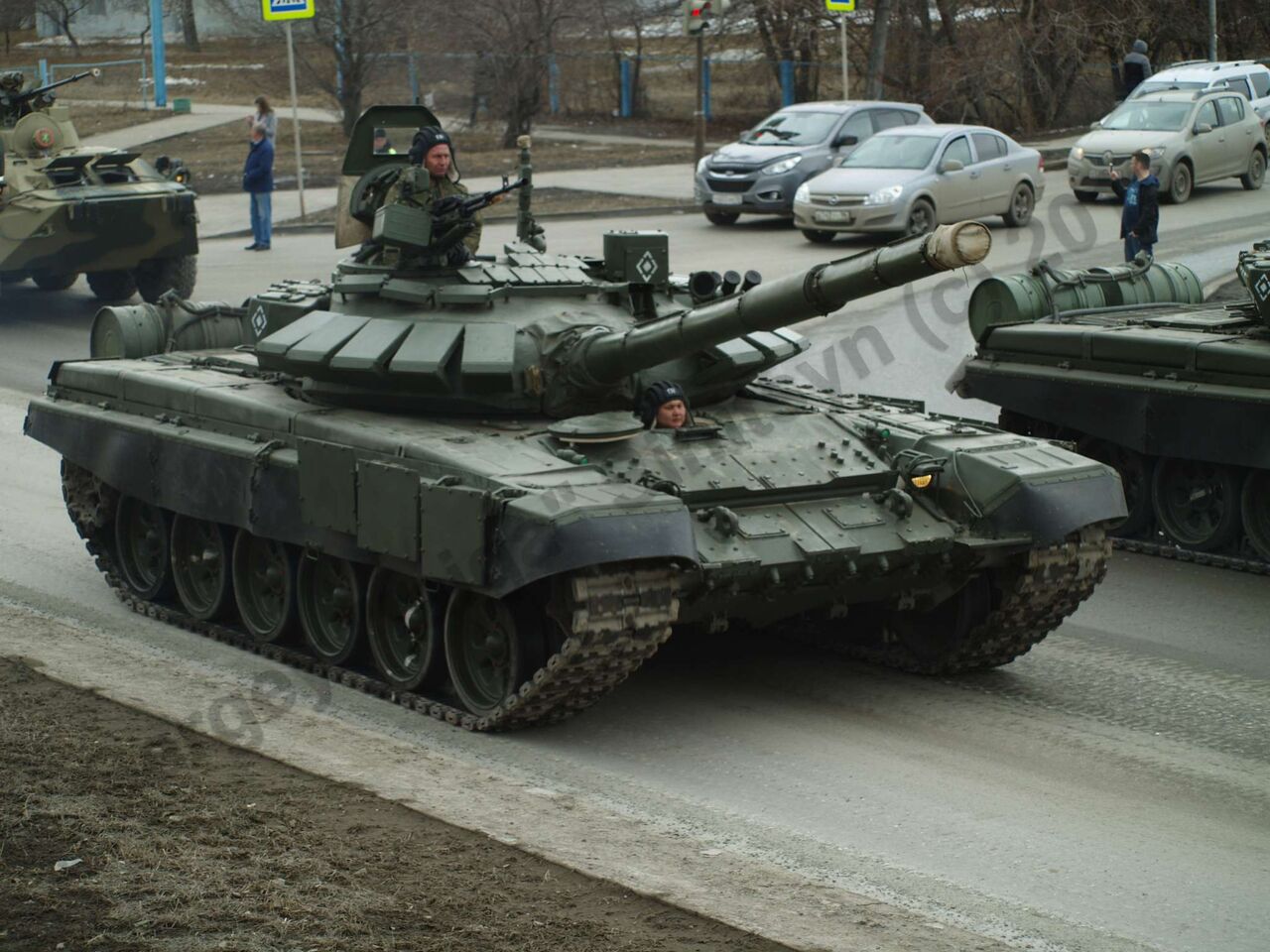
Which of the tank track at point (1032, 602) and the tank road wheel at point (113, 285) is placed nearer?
the tank track at point (1032, 602)

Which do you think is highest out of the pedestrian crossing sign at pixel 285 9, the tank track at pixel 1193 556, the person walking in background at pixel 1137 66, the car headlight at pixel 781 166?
the pedestrian crossing sign at pixel 285 9

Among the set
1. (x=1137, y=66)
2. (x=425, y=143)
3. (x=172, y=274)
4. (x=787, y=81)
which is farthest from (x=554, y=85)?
(x=425, y=143)

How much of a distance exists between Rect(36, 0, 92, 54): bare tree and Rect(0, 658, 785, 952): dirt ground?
→ 41.0 meters

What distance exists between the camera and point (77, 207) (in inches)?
794

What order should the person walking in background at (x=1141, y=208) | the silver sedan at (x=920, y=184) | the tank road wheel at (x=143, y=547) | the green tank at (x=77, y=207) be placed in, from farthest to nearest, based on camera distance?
the silver sedan at (x=920, y=184) → the green tank at (x=77, y=207) → the person walking in background at (x=1141, y=208) → the tank road wheel at (x=143, y=547)

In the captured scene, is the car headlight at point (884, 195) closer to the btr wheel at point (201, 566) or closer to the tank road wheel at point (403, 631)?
the btr wheel at point (201, 566)

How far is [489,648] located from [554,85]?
111ft

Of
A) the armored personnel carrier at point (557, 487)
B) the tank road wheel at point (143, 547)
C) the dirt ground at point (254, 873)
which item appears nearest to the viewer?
the dirt ground at point (254, 873)

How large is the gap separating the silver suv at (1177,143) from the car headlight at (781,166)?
12.9ft

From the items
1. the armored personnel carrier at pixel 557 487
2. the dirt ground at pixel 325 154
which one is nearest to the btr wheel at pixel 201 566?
the armored personnel carrier at pixel 557 487

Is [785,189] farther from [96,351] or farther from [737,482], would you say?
[737,482]

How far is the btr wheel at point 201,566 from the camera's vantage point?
10898mm

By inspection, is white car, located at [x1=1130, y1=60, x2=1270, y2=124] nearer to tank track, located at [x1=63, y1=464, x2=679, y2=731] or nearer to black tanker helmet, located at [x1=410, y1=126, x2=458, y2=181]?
black tanker helmet, located at [x1=410, y1=126, x2=458, y2=181]

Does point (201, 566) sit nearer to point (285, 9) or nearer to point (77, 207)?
point (77, 207)
